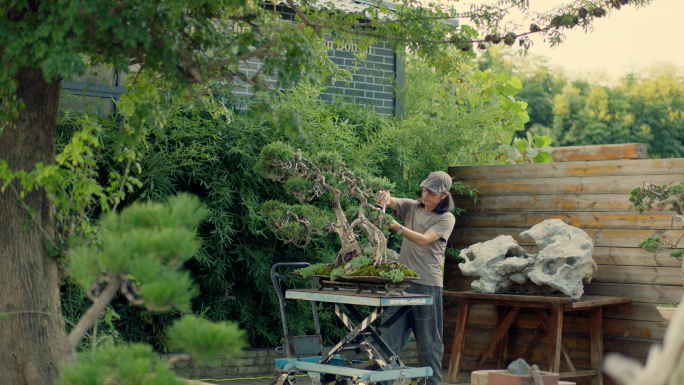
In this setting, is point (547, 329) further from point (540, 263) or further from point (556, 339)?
point (540, 263)

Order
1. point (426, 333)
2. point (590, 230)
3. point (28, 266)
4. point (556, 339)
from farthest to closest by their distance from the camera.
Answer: point (590, 230) < point (556, 339) < point (426, 333) < point (28, 266)

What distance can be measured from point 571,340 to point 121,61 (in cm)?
452

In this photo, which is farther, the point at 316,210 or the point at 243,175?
the point at 243,175

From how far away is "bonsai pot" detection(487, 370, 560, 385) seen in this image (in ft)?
7.96

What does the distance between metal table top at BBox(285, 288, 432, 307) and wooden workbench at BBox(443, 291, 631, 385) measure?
1419 mm

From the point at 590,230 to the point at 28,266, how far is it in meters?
4.38

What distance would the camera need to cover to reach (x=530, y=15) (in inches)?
154

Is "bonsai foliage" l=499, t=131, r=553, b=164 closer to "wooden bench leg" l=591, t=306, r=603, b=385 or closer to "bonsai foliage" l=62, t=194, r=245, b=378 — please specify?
"wooden bench leg" l=591, t=306, r=603, b=385

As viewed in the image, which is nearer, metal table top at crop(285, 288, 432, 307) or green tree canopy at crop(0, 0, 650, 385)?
green tree canopy at crop(0, 0, 650, 385)

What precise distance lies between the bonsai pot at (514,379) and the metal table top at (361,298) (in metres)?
1.48

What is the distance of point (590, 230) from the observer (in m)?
5.79

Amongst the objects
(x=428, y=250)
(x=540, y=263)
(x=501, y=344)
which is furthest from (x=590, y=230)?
(x=428, y=250)

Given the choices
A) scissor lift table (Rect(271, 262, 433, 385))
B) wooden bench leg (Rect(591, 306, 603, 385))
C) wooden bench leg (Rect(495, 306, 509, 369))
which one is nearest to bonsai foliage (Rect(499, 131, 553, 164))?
wooden bench leg (Rect(495, 306, 509, 369))

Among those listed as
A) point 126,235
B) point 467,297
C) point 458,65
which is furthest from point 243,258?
point 126,235
